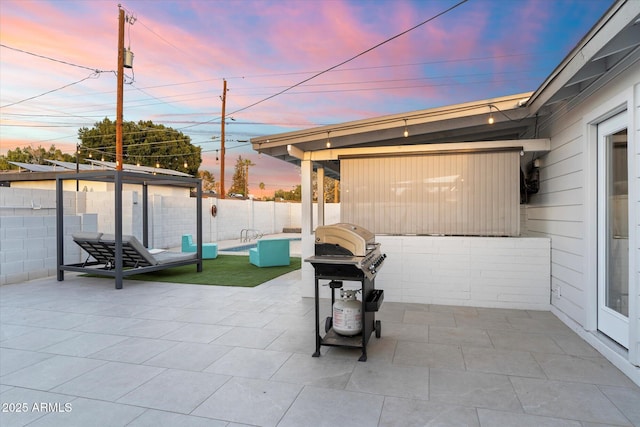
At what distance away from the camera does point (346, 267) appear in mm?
2988

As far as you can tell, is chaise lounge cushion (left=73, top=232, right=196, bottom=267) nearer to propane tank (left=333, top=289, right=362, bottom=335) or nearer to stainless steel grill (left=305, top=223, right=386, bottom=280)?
stainless steel grill (left=305, top=223, right=386, bottom=280)

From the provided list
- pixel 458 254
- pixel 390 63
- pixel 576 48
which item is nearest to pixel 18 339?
pixel 458 254

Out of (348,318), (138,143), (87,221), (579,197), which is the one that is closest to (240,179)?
(138,143)

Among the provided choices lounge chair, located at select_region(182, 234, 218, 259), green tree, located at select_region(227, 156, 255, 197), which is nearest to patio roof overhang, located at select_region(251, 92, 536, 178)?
lounge chair, located at select_region(182, 234, 218, 259)

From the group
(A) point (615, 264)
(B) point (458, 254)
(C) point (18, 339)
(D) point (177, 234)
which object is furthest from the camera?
(D) point (177, 234)

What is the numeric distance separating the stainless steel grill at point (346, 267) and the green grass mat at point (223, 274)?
10.2 ft

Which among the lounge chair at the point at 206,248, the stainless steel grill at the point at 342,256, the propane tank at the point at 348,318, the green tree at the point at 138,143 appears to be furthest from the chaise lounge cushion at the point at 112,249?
the green tree at the point at 138,143

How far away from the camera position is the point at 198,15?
896 centimetres

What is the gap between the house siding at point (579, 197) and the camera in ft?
8.49

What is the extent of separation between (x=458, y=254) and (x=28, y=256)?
7129 millimetres

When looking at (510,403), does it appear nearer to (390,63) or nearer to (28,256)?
(28,256)

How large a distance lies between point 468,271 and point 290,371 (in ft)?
9.69

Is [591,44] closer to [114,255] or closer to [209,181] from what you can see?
[114,255]

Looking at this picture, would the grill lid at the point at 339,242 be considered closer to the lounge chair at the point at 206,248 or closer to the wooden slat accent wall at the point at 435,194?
the wooden slat accent wall at the point at 435,194
